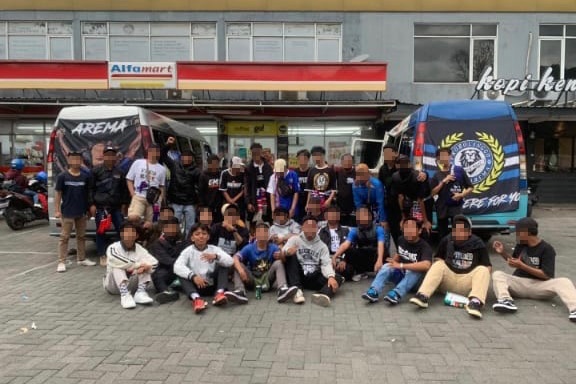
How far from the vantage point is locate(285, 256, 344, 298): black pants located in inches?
232

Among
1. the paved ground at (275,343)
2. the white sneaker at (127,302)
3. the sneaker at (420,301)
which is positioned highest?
the sneaker at (420,301)

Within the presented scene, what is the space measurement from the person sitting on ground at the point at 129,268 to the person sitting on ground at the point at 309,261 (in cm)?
159

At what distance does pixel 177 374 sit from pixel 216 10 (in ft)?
55.2

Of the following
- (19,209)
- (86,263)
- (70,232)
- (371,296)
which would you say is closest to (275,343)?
(371,296)

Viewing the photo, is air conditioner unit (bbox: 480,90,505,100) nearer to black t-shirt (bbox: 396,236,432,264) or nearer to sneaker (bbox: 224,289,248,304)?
black t-shirt (bbox: 396,236,432,264)

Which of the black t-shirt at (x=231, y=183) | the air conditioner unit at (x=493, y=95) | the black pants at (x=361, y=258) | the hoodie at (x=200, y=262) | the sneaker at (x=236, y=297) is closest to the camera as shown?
the sneaker at (x=236, y=297)

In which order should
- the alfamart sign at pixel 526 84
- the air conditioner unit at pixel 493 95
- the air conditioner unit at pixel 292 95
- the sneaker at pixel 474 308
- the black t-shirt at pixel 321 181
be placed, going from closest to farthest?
the sneaker at pixel 474 308, the black t-shirt at pixel 321 181, the alfamart sign at pixel 526 84, the air conditioner unit at pixel 493 95, the air conditioner unit at pixel 292 95

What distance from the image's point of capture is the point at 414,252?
5.82m

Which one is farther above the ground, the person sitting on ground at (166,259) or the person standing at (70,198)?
the person standing at (70,198)

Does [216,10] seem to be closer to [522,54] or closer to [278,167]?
[522,54]

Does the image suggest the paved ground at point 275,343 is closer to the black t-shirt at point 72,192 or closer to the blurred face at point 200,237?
the blurred face at point 200,237

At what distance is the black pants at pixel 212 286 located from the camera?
559 centimetres

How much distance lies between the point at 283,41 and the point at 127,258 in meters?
14.5

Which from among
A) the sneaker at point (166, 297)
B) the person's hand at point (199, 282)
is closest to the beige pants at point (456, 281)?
the person's hand at point (199, 282)
